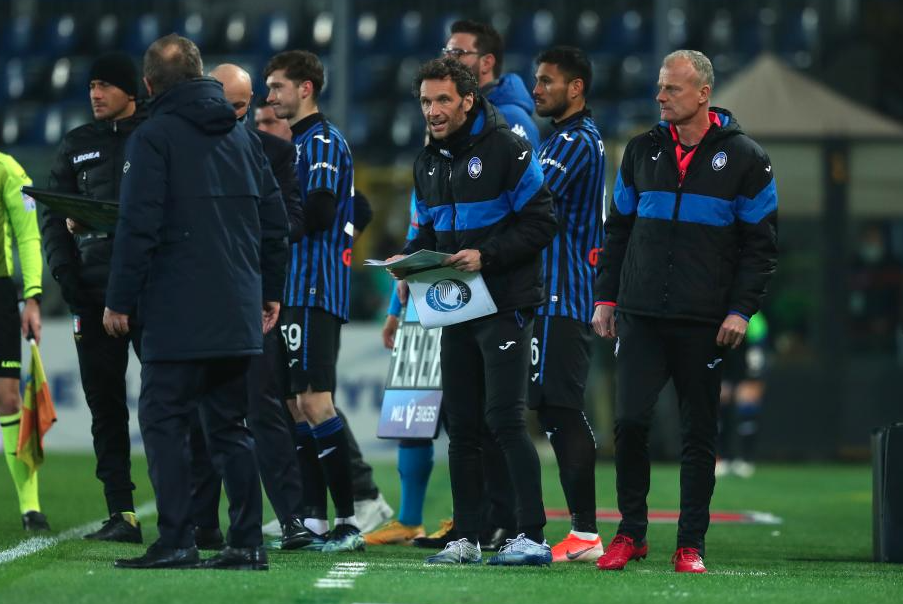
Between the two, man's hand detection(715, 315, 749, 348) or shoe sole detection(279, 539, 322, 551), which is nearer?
man's hand detection(715, 315, 749, 348)

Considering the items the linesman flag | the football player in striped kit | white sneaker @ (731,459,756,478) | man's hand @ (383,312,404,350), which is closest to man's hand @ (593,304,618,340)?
the football player in striped kit

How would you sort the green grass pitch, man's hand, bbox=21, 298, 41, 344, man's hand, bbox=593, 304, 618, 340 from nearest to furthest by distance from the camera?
the green grass pitch
man's hand, bbox=593, 304, 618, 340
man's hand, bbox=21, 298, 41, 344

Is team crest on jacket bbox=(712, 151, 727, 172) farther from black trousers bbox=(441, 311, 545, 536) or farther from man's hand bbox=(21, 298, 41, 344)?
man's hand bbox=(21, 298, 41, 344)

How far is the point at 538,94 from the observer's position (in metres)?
6.48

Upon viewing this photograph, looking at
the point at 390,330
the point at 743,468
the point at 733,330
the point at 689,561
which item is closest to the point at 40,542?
the point at 390,330

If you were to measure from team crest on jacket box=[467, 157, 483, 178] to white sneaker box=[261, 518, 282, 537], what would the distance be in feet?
7.08

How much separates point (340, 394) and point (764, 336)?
3892mm

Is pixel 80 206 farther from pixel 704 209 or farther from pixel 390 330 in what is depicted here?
pixel 704 209

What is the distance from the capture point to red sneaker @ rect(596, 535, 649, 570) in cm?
556

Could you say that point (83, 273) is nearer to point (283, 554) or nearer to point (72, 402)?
point (283, 554)

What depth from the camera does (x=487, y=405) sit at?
5.54 metres

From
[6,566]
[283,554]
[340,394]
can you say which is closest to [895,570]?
[283,554]

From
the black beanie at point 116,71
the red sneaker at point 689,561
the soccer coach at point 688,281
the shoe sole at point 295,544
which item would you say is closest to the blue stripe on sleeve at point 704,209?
the soccer coach at point 688,281

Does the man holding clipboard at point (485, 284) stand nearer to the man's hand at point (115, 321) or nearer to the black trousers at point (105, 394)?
the man's hand at point (115, 321)
